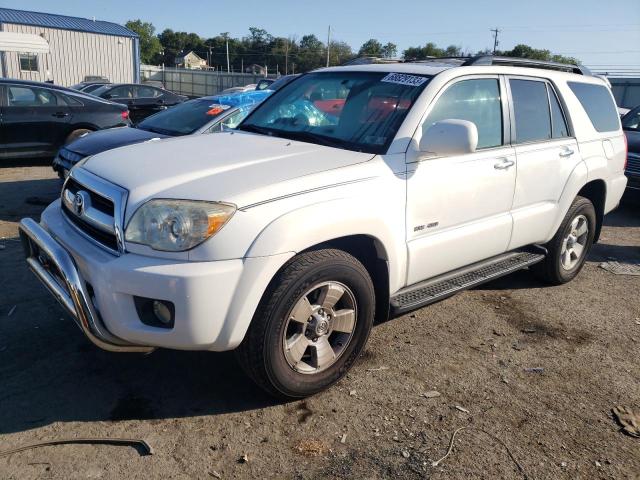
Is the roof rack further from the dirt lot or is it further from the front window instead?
the front window

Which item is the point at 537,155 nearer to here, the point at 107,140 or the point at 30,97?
the point at 107,140

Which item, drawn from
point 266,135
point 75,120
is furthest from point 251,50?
point 266,135

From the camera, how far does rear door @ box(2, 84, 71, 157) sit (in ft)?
29.4

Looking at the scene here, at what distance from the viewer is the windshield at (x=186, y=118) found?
6812 millimetres

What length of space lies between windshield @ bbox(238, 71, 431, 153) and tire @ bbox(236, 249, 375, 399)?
33.2 inches

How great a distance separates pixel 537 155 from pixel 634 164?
16.6 feet

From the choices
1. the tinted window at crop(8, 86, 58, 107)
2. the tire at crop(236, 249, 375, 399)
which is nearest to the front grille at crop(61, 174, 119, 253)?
the tire at crop(236, 249, 375, 399)

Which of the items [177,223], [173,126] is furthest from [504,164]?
[173,126]

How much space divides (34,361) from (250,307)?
1654 mm

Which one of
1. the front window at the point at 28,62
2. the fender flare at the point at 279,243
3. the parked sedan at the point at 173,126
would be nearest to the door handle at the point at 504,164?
the fender flare at the point at 279,243

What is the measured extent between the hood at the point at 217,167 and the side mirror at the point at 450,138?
0.39 m

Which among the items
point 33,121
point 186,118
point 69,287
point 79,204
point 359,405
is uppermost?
point 186,118

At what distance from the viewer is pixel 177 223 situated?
2.54 m

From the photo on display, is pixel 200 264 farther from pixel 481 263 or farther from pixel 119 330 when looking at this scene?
pixel 481 263
